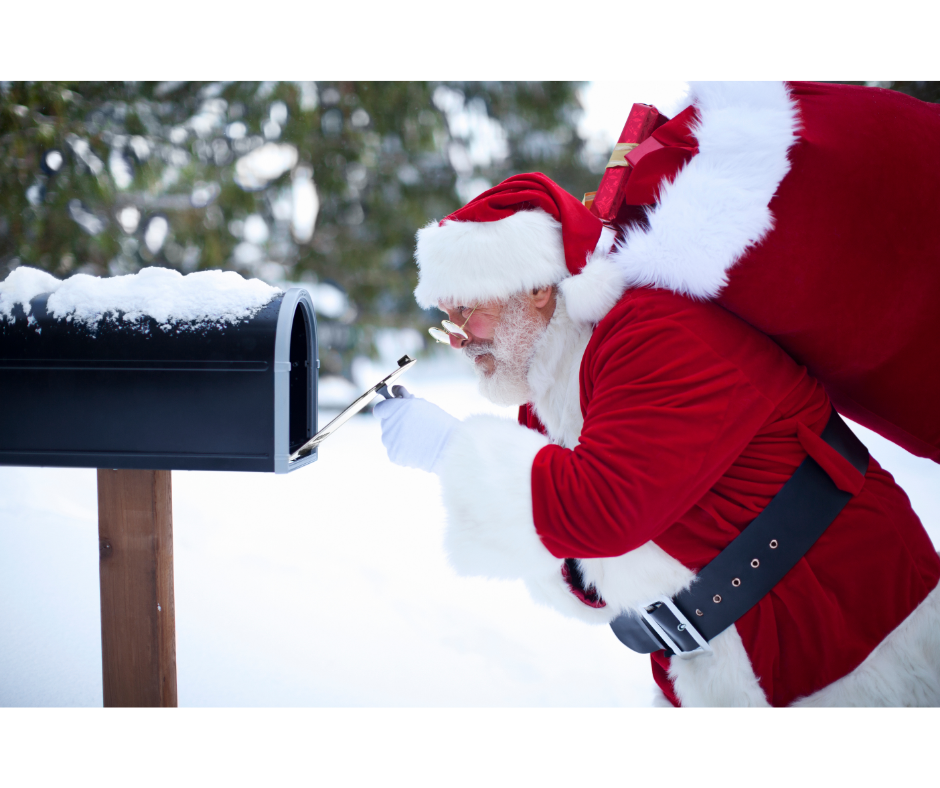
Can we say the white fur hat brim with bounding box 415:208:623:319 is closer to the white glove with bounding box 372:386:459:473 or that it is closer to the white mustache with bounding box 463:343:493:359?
the white mustache with bounding box 463:343:493:359

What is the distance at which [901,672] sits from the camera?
0.90m

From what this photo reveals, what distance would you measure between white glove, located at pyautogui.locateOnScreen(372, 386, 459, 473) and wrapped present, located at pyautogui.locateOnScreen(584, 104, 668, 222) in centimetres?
54

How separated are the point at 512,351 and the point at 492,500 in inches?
14.6

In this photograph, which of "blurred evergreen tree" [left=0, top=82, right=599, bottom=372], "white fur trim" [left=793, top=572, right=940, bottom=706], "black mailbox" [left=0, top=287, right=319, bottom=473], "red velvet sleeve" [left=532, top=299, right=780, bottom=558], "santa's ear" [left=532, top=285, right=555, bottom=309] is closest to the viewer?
"red velvet sleeve" [left=532, top=299, right=780, bottom=558]

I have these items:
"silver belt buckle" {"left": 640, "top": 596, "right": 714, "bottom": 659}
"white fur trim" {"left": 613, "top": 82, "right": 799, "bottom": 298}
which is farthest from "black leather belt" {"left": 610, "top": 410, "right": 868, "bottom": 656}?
"white fur trim" {"left": 613, "top": 82, "right": 799, "bottom": 298}

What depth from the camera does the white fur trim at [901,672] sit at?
0.89 metres

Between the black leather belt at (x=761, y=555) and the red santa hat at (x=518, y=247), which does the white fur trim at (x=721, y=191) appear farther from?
the black leather belt at (x=761, y=555)

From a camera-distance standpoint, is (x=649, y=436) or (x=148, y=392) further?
(x=148, y=392)

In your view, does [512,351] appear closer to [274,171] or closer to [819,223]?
[819,223]

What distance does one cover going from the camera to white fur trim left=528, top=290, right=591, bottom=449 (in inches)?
41.8

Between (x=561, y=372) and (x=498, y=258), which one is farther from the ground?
(x=498, y=258)

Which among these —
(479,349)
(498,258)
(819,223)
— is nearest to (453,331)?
(479,349)

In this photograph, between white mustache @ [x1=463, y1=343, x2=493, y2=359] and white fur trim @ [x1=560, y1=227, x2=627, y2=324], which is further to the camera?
white mustache @ [x1=463, y1=343, x2=493, y2=359]

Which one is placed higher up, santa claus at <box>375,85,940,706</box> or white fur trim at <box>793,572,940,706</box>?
santa claus at <box>375,85,940,706</box>
